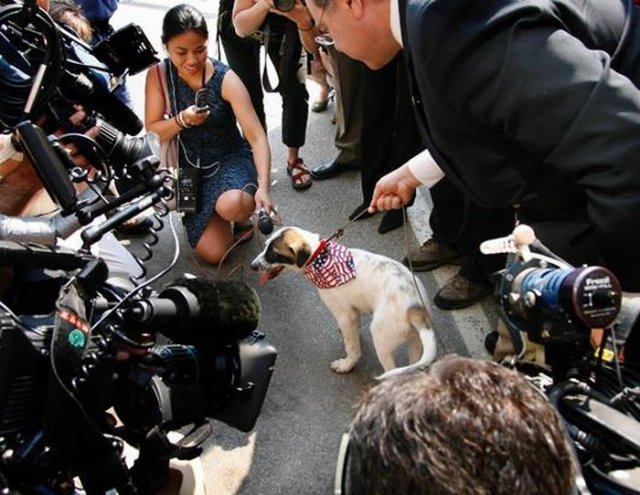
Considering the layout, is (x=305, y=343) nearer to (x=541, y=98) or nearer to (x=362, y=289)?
(x=362, y=289)

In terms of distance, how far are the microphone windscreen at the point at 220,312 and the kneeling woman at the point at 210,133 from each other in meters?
1.46

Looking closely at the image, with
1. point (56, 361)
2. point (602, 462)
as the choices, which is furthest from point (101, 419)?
point (602, 462)

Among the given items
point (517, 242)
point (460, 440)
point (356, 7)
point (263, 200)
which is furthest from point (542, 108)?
point (263, 200)

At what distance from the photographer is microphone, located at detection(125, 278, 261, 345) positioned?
4.45ft

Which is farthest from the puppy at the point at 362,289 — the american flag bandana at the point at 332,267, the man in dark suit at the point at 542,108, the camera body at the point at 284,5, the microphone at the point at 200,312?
the camera body at the point at 284,5

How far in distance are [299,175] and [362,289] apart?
A: 1556 mm

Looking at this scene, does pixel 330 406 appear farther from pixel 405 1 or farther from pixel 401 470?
pixel 401 470

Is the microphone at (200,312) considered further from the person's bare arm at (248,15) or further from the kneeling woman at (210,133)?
the person's bare arm at (248,15)

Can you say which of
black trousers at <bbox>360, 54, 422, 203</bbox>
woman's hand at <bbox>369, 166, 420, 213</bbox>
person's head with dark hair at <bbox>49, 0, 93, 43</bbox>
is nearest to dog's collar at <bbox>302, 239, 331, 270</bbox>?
woman's hand at <bbox>369, 166, 420, 213</bbox>

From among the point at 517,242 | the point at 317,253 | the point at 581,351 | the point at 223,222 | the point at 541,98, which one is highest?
the point at 541,98

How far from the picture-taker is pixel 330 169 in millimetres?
3975

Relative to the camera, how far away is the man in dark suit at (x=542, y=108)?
1265mm

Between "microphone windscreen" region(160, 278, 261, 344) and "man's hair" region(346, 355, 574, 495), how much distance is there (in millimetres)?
633

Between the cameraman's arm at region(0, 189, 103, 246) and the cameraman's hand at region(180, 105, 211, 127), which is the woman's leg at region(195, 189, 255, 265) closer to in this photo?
the cameraman's hand at region(180, 105, 211, 127)
